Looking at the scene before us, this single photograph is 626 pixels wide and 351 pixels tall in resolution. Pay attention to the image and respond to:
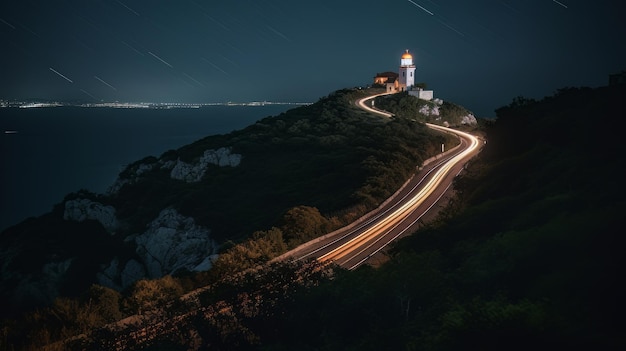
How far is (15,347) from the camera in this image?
16.1 metres

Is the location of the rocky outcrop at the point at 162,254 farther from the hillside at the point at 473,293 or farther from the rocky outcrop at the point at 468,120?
the rocky outcrop at the point at 468,120

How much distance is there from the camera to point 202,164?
65.8 metres

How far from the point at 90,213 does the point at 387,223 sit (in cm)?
3866

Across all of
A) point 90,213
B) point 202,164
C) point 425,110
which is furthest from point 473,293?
point 425,110

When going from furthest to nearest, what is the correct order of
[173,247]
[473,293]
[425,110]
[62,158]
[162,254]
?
[62,158] → [425,110] → [173,247] → [162,254] → [473,293]

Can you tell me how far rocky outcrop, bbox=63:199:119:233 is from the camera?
5388 centimetres

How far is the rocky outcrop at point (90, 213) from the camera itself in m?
53.9

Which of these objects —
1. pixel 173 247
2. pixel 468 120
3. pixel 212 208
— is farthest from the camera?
pixel 468 120

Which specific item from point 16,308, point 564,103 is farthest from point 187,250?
point 564,103

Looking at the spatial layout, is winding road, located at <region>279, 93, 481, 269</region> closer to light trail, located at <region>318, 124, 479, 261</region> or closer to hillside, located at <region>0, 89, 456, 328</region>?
light trail, located at <region>318, 124, 479, 261</region>

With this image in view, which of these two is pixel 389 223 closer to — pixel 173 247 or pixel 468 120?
pixel 173 247

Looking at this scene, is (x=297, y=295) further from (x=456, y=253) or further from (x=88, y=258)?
(x=88, y=258)

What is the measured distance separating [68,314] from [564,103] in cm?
3114

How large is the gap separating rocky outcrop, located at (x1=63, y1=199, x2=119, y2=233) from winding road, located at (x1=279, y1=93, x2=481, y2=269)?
1302 inches
